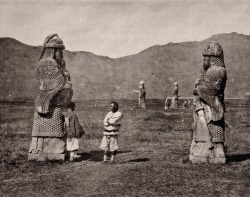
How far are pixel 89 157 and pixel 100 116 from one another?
15.0 meters

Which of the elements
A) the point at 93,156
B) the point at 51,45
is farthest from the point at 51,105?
the point at 93,156

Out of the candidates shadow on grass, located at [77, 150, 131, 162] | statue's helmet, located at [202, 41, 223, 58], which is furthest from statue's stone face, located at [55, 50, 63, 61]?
statue's helmet, located at [202, 41, 223, 58]

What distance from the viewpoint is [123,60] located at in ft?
231

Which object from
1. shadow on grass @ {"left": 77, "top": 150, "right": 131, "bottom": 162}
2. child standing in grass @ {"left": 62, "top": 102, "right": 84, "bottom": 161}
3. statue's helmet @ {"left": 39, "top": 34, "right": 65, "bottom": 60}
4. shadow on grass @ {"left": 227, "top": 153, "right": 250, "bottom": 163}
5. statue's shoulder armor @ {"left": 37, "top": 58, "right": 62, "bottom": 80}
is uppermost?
statue's helmet @ {"left": 39, "top": 34, "right": 65, "bottom": 60}

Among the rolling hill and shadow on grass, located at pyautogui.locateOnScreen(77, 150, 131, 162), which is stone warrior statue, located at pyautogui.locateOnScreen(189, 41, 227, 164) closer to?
shadow on grass, located at pyautogui.locateOnScreen(77, 150, 131, 162)

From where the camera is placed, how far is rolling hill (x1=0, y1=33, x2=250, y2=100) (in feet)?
194

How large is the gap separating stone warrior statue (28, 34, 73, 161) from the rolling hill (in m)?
44.0

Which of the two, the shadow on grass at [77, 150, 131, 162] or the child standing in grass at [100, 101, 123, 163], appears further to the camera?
the shadow on grass at [77, 150, 131, 162]

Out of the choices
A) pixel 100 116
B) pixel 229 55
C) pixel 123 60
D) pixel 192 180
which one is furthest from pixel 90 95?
pixel 192 180

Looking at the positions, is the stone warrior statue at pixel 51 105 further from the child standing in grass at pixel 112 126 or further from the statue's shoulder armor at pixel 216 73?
the statue's shoulder armor at pixel 216 73

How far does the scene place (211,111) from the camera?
40.4 ft

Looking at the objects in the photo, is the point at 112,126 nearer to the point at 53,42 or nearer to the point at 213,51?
the point at 53,42

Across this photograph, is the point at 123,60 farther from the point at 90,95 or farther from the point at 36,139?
the point at 36,139

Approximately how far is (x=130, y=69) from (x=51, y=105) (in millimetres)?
56614
